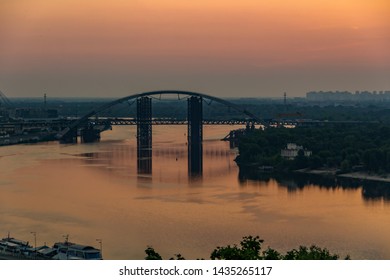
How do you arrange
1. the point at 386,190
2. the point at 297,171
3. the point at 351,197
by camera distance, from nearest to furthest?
the point at 351,197
the point at 386,190
the point at 297,171

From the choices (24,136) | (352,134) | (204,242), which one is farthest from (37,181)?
(24,136)

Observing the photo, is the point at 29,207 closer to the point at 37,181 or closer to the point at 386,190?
the point at 37,181

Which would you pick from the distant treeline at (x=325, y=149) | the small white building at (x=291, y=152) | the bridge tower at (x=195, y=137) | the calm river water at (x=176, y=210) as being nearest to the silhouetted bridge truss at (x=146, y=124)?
the bridge tower at (x=195, y=137)

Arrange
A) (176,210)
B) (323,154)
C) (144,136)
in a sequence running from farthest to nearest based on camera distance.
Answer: (144,136) → (323,154) → (176,210)

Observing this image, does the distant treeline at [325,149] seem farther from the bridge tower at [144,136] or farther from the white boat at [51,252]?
the white boat at [51,252]

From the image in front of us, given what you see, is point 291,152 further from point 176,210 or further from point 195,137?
point 176,210

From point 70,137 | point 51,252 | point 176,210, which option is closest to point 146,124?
point 70,137
